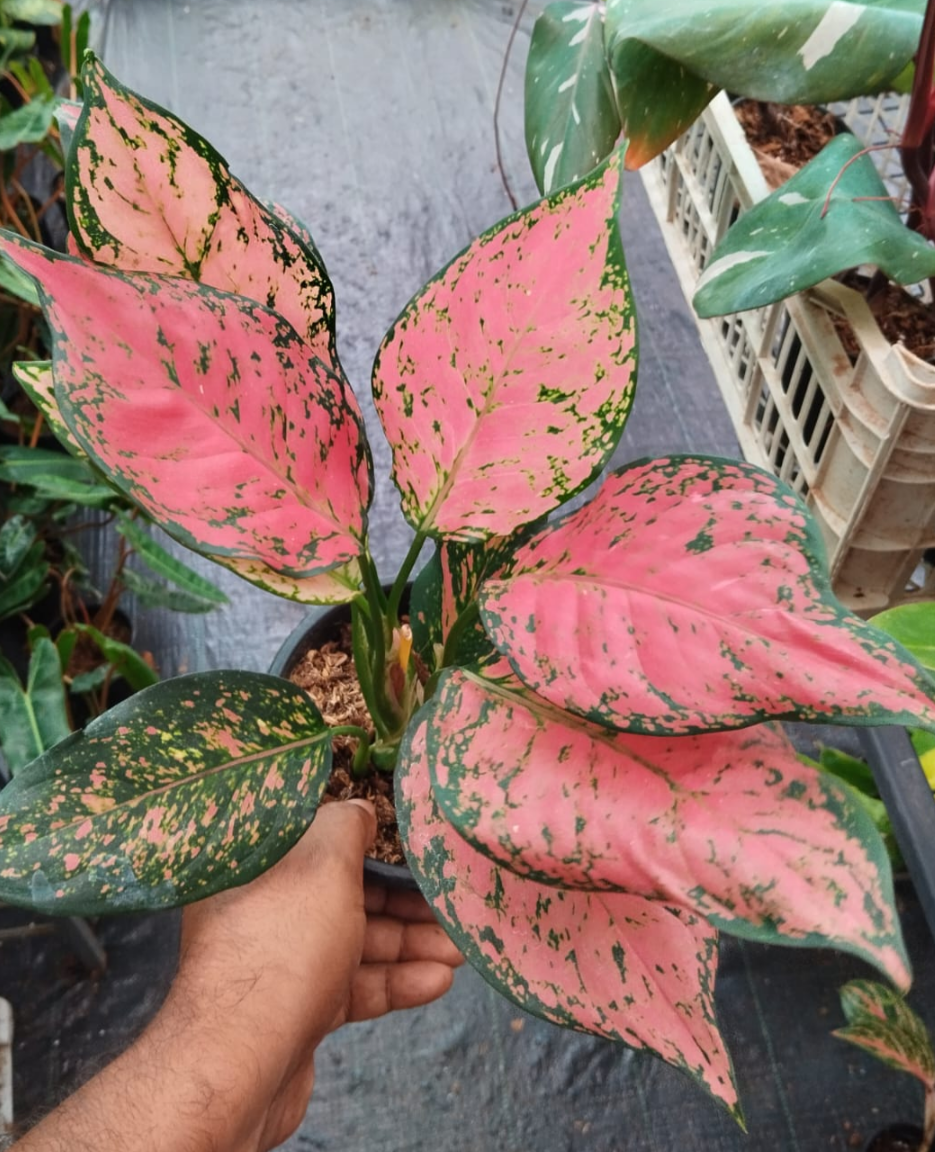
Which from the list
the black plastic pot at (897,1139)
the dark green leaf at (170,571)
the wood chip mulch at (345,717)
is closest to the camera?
the wood chip mulch at (345,717)

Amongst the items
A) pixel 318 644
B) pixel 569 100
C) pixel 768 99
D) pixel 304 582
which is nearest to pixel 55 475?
pixel 318 644

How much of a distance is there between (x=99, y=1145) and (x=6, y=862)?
0.60 ft

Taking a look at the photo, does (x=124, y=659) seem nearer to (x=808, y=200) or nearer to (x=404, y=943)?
(x=404, y=943)

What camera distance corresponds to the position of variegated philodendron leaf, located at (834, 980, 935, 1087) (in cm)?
76

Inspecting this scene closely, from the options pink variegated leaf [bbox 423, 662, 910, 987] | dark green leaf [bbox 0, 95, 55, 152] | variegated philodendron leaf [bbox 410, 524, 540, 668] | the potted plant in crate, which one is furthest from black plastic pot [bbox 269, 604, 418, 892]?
dark green leaf [bbox 0, 95, 55, 152]

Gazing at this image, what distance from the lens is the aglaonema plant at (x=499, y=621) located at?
0.41 meters

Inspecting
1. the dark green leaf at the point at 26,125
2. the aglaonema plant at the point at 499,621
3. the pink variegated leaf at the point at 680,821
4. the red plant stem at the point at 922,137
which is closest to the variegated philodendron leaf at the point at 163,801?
the aglaonema plant at the point at 499,621

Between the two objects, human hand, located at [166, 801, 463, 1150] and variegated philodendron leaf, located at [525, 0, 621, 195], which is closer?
human hand, located at [166, 801, 463, 1150]

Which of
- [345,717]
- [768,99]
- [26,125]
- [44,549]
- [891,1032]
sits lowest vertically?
[891,1032]

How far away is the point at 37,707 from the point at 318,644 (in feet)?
0.94

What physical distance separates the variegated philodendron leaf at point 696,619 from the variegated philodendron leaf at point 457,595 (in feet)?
0.29

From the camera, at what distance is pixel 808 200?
74cm

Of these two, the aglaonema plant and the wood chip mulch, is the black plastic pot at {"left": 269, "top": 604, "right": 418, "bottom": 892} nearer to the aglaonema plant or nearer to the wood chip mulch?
the wood chip mulch

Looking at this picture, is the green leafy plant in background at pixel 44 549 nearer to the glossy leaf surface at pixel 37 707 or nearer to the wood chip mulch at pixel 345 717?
the glossy leaf surface at pixel 37 707
